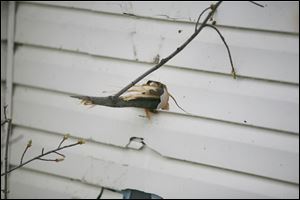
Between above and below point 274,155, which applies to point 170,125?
above

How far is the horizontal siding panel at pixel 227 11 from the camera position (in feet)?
4.60

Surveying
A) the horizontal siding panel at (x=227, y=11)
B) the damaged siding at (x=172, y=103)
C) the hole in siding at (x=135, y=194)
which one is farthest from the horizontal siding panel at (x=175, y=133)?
the horizontal siding panel at (x=227, y=11)

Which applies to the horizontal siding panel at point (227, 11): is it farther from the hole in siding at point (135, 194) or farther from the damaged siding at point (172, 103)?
the hole in siding at point (135, 194)

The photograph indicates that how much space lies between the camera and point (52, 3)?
1.68m

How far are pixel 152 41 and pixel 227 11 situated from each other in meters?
0.39

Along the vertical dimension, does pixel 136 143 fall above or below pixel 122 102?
below

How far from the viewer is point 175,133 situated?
161cm

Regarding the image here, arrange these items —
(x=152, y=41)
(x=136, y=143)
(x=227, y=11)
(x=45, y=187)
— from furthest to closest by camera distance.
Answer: (x=45, y=187)
(x=136, y=143)
(x=152, y=41)
(x=227, y=11)

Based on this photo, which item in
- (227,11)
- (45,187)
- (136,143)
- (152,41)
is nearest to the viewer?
(227,11)

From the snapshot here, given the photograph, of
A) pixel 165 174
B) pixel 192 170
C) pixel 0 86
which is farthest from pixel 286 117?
pixel 0 86

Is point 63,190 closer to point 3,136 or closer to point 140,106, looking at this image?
point 3,136

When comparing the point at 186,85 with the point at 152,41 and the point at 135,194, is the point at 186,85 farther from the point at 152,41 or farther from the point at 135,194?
the point at 135,194

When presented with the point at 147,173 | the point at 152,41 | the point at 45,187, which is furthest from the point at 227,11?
the point at 45,187

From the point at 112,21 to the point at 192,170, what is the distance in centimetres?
90
